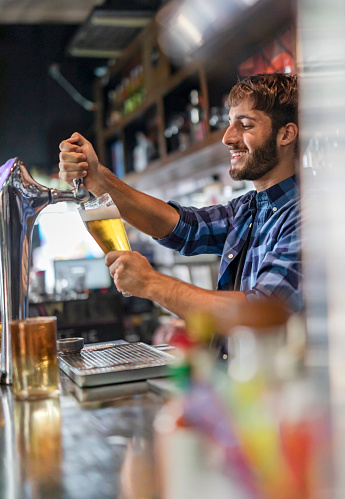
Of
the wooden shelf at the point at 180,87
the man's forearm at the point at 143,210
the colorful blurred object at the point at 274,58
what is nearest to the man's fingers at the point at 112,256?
the man's forearm at the point at 143,210

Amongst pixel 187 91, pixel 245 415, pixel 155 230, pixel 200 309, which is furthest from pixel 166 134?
pixel 245 415

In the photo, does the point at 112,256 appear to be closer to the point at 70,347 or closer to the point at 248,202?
the point at 70,347

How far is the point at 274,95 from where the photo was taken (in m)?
1.67

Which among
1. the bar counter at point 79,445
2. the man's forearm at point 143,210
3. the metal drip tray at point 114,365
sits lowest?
the bar counter at point 79,445

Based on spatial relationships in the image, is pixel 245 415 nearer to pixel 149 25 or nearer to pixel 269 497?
pixel 269 497

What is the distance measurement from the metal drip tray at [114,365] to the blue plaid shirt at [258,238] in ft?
0.90

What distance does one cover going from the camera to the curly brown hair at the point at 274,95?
1660 mm

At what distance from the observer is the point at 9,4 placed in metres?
4.87

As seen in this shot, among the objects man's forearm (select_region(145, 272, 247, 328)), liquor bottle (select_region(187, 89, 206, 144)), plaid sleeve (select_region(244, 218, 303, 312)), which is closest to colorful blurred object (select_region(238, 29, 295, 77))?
liquor bottle (select_region(187, 89, 206, 144))

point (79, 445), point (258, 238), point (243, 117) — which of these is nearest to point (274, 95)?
point (243, 117)

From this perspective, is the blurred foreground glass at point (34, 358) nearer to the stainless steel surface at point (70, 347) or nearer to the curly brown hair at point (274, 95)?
the stainless steel surface at point (70, 347)

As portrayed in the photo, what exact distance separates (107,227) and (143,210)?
2.30 ft

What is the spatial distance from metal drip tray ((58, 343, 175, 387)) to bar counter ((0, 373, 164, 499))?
0.09 feet

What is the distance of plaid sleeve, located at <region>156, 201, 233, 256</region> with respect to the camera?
1.82 m
